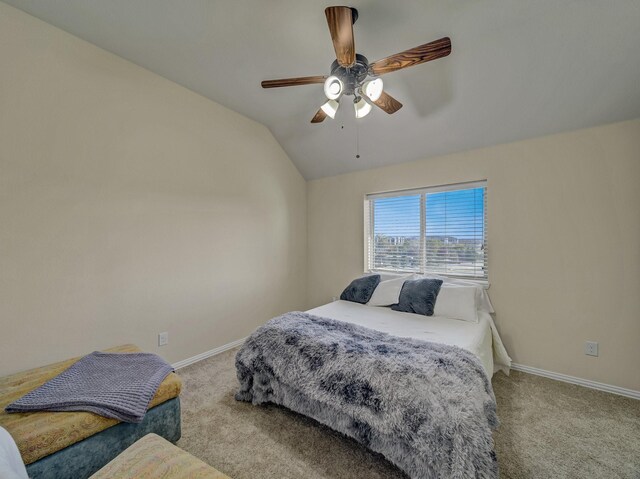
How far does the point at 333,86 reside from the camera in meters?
1.73

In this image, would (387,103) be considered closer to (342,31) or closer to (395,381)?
(342,31)

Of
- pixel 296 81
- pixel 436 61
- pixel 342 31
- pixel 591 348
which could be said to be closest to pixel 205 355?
pixel 296 81

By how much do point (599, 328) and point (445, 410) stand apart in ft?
6.78

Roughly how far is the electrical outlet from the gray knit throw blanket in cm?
336

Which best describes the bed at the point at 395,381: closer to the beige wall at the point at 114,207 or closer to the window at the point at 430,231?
the window at the point at 430,231

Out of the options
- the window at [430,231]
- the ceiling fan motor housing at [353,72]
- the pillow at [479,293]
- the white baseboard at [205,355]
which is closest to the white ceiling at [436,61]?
the ceiling fan motor housing at [353,72]

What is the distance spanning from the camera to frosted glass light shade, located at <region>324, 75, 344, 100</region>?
5.61ft

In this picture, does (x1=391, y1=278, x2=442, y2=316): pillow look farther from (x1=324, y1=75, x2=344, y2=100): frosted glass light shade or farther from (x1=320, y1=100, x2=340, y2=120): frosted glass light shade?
(x1=324, y1=75, x2=344, y2=100): frosted glass light shade

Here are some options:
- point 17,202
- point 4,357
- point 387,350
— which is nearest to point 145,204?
point 17,202

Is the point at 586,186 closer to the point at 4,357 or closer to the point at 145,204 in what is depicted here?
the point at 145,204

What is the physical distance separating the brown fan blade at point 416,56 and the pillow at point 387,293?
6.77 feet

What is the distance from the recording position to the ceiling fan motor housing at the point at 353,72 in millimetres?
1768

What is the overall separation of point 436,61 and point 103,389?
3142 mm

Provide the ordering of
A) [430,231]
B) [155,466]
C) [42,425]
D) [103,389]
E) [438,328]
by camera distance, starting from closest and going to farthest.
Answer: [155,466] < [42,425] < [103,389] < [438,328] < [430,231]
